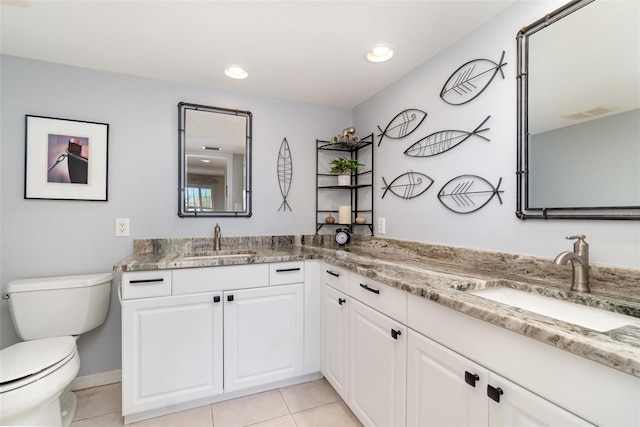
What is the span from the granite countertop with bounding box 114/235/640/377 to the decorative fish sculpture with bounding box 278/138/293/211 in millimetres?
465

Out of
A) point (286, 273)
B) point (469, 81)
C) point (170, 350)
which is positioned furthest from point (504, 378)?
point (170, 350)

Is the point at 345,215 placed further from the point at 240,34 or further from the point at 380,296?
the point at 240,34

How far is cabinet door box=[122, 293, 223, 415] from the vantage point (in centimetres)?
156

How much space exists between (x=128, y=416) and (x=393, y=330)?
1545mm

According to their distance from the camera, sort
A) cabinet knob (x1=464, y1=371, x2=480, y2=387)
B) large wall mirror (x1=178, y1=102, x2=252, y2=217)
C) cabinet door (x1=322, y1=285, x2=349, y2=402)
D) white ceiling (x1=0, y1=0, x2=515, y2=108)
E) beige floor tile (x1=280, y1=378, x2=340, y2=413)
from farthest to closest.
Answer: large wall mirror (x1=178, y1=102, x2=252, y2=217), beige floor tile (x1=280, y1=378, x2=340, y2=413), cabinet door (x1=322, y1=285, x2=349, y2=402), white ceiling (x1=0, y1=0, x2=515, y2=108), cabinet knob (x1=464, y1=371, x2=480, y2=387)

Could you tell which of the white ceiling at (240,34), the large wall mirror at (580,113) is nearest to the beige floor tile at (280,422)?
the large wall mirror at (580,113)

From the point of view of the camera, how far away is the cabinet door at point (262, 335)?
5.72 ft

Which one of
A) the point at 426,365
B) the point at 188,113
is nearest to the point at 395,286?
the point at 426,365

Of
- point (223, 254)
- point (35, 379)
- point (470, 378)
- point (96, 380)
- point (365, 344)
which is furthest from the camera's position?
point (223, 254)

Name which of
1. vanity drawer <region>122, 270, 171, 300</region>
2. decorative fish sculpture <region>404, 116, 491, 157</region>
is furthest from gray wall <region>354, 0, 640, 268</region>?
vanity drawer <region>122, 270, 171, 300</region>

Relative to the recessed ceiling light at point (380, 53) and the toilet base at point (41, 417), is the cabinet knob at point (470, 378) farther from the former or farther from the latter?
the toilet base at point (41, 417)

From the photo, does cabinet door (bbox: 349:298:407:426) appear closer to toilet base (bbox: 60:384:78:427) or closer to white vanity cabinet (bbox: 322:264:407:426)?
white vanity cabinet (bbox: 322:264:407:426)

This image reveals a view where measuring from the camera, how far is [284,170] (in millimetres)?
2467

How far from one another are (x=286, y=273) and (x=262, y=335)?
1.33 ft
